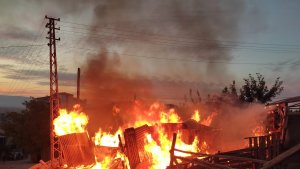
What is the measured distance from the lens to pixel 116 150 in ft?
70.5

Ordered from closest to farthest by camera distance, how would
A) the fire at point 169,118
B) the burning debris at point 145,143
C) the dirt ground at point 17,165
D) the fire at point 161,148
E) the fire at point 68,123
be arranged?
the burning debris at point 145,143
the fire at point 161,148
the fire at point 68,123
the fire at point 169,118
the dirt ground at point 17,165

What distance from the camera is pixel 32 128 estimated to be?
1636 inches

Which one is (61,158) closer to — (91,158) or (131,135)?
(91,158)

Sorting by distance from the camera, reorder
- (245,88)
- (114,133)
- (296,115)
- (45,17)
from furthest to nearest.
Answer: (245,88)
(45,17)
(114,133)
(296,115)

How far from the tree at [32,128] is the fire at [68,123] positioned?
607 inches

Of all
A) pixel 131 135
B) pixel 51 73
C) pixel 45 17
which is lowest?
pixel 131 135

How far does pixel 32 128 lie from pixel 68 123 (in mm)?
16390

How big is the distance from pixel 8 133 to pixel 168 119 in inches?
986

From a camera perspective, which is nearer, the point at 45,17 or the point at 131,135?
the point at 131,135

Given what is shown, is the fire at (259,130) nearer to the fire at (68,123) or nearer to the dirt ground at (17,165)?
the fire at (68,123)

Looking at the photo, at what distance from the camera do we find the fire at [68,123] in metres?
26.8

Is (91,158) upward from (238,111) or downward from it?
downward

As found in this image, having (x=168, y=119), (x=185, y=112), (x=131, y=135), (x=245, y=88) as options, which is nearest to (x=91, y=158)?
(x=131, y=135)

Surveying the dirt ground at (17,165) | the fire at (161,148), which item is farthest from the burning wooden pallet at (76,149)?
the dirt ground at (17,165)
